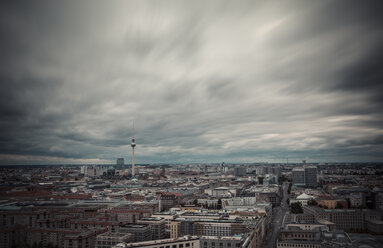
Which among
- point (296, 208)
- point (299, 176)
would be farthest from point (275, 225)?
point (299, 176)

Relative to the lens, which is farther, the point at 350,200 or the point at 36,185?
the point at 350,200

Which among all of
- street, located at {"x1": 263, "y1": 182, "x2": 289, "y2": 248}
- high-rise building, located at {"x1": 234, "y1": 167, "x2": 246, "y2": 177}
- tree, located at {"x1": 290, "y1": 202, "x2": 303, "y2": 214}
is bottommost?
street, located at {"x1": 263, "y1": 182, "x2": 289, "y2": 248}

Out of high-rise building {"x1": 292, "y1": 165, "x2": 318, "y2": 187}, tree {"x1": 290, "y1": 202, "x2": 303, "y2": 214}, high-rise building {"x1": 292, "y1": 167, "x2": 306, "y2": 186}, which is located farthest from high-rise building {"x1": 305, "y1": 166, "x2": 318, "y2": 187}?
tree {"x1": 290, "y1": 202, "x2": 303, "y2": 214}

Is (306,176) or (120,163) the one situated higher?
(120,163)

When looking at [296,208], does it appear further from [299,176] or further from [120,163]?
[120,163]

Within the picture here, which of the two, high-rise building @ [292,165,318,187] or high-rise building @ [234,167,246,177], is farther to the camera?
high-rise building @ [234,167,246,177]

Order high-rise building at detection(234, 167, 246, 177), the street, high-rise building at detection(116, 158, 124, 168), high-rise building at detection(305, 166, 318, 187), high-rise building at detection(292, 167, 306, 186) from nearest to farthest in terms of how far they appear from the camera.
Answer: the street → high-rise building at detection(305, 166, 318, 187) → high-rise building at detection(292, 167, 306, 186) → high-rise building at detection(234, 167, 246, 177) → high-rise building at detection(116, 158, 124, 168)

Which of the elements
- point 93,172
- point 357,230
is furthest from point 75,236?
point 93,172

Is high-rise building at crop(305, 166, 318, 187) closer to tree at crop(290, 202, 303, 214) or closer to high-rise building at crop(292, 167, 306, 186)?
high-rise building at crop(292, 167, 306, 186)

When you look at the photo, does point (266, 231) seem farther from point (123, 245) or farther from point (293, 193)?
Result: point (293, 193)

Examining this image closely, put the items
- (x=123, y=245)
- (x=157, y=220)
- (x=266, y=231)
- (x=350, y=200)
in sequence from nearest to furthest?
(x=123, y=245)
(x=157, y=220)
(x=266, y=231)
(x=350, y=200)

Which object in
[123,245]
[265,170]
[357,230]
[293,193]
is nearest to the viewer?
[123,245]
